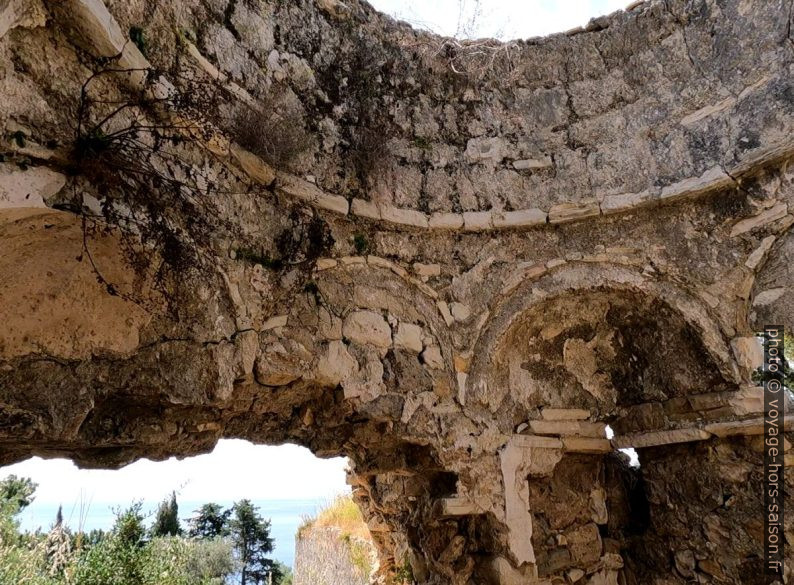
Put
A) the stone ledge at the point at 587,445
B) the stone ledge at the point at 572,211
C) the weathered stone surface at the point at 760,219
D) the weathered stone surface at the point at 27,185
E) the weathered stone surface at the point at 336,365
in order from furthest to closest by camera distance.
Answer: the stone ledge at the point at 587,445 → the stone ledge at the point at 572,211 → the weathered stone surface at the point at 760,219 → the weathered stone surface at the point at 336,365 → the weathered stone surface at the point at 27,185

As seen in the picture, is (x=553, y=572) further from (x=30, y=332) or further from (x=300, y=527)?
(x=300, y=527)

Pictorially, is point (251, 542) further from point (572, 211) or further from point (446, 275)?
point (572, 211)

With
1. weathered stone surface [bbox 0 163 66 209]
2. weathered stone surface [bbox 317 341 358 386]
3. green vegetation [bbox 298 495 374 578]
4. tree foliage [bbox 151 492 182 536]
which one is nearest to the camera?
weathered stone surface [bbox 0 163 66 209]

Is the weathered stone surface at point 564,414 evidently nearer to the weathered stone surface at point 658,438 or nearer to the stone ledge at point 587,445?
the stone ledge at point 587,445

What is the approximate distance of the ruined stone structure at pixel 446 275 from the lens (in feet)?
9.77

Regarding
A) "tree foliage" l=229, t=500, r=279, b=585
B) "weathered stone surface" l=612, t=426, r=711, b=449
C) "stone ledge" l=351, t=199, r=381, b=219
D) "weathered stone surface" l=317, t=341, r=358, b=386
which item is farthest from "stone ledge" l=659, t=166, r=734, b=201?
"tree foliage" l=229, t=500, r=279, b=585

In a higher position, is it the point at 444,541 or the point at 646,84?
the point at 646,84

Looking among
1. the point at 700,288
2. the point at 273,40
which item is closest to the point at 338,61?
the point at 273,40

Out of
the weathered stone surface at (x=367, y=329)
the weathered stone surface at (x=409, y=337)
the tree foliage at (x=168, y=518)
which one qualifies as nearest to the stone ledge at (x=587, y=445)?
the weathered stone surface at (x=409, y=337)

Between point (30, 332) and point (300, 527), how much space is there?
21.9 feet

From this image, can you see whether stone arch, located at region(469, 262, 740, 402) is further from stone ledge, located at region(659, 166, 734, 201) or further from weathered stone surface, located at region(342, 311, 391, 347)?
weathered stone surface, located at region(342, 311, 391, 347)

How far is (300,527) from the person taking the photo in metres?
8.59

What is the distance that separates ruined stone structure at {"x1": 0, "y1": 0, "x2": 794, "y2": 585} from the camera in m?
2.98

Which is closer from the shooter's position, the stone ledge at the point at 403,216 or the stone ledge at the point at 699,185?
the stone ledge at the point at 699,185
